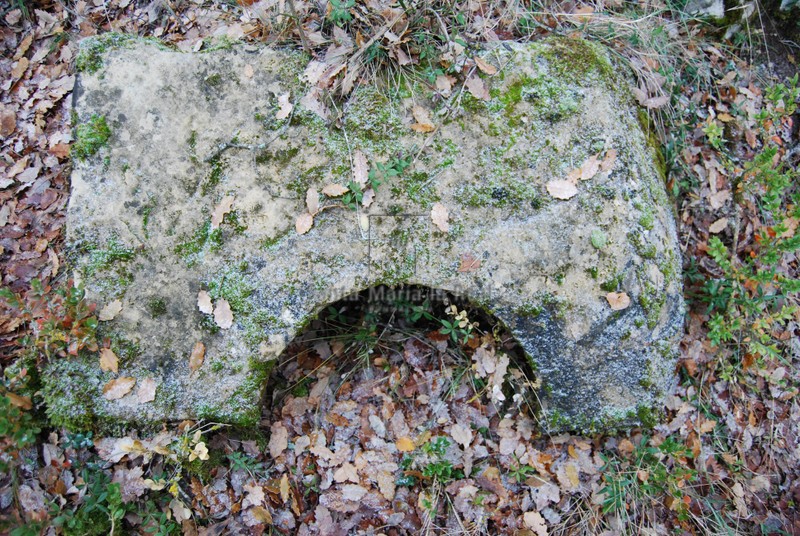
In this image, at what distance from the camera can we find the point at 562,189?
11.0 ft

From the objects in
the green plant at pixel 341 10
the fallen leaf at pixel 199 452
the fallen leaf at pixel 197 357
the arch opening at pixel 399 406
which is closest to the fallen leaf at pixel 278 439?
the arch opening at pixel 399 406

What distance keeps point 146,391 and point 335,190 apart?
179cm

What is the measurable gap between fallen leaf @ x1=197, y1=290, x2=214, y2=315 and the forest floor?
69 centimetres

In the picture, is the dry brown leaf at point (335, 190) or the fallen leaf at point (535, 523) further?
the fallen leaf at point (535, 523)

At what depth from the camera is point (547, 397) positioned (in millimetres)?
3438

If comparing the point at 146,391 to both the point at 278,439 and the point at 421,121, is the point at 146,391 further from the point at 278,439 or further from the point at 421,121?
the point at 421,121

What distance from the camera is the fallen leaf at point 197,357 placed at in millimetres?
3205

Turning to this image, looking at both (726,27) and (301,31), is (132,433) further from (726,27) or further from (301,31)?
(726,27)

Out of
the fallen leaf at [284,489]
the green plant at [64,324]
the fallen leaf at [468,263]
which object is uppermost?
the fallen leaf at [468,263]

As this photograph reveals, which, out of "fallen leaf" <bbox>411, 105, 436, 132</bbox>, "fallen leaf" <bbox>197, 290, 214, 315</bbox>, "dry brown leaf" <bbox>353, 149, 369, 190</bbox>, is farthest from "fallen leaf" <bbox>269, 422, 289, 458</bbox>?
"fallen leaf" <bbox>411, 105, 436, 132</bbox>

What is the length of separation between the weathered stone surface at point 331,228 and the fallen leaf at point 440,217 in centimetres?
4

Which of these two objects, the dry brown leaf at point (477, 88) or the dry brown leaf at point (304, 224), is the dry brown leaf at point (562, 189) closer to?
the dry brown leaf at point (477, 88)

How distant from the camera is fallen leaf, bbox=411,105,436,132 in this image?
3.43 m

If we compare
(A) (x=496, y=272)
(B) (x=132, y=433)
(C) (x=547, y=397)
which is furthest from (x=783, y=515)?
(B) (x=132, y=433)
